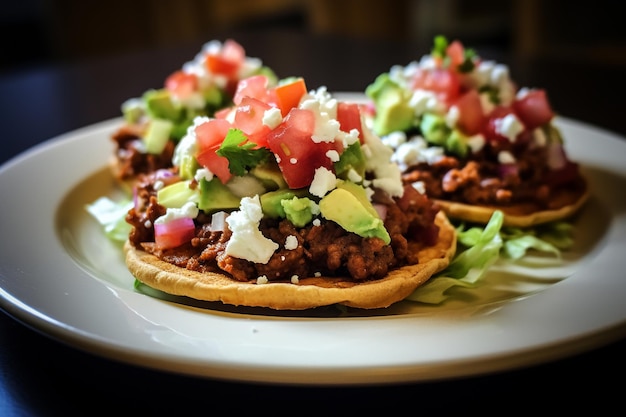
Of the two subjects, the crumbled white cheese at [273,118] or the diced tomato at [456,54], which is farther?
the diced tomato at [456,54]

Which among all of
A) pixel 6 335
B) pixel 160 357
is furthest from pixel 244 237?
pixel 6 335

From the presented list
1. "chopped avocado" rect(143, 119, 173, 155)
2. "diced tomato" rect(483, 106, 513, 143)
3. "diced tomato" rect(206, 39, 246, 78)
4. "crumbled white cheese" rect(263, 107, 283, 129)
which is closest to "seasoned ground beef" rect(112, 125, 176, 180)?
"chopped avocado" rect(143, 119, 173, 155)

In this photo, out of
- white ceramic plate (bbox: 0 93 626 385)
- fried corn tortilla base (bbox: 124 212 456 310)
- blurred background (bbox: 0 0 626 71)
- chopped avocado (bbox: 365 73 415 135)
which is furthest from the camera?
blurred background (bbox: 0 0 626 71)

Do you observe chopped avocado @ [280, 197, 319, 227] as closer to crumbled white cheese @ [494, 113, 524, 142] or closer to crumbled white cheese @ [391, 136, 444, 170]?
crumbled white cheese @ [391, 136, 444, 170]

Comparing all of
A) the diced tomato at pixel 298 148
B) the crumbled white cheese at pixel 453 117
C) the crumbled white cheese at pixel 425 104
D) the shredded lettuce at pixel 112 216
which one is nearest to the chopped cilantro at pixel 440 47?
the crumbled white cheese at pixel 425 104

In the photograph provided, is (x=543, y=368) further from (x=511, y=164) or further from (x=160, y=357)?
(x=511, y=164)

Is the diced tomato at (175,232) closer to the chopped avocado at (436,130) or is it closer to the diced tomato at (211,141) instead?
the diced tomato at (211,141)
